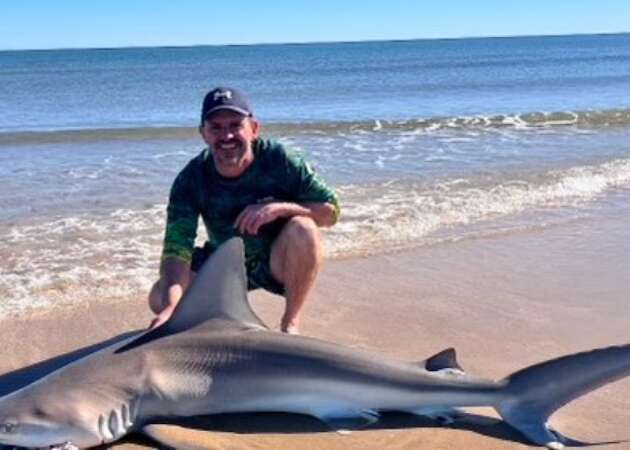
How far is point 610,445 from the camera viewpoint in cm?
352

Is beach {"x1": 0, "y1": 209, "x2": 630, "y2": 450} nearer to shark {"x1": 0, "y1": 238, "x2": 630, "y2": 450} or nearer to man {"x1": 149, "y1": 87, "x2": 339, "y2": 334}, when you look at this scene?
shark {"x1": 0, "y1": 238, "x2": 630, "y2": 450}

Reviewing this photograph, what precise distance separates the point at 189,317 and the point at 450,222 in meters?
4.64

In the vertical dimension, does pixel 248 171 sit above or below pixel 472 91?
below

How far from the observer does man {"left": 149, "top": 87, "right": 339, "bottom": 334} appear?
4480mm

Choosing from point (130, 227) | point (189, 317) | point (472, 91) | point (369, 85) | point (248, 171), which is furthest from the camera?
point (369, 85)

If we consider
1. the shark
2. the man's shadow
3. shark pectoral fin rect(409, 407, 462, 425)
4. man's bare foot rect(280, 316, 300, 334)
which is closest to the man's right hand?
the shark

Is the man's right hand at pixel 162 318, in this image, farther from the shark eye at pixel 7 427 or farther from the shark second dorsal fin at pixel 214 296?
the shark eye at pixel 7 427

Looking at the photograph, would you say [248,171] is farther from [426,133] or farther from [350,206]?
[426,133]

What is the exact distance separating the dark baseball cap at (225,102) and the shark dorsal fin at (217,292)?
1.04 meters

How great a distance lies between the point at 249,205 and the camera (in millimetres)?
4668

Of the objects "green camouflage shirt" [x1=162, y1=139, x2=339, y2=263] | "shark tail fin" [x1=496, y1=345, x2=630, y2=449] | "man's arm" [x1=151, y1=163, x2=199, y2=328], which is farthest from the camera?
"green camouflage shirt" [x1=162, y1=139, x2=339, y2=263]

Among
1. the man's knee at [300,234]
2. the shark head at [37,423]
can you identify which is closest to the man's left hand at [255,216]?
the man's knee at [300,234]

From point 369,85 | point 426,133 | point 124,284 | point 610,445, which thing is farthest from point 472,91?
point 610,445

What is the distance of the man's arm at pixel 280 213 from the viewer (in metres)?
4.46
